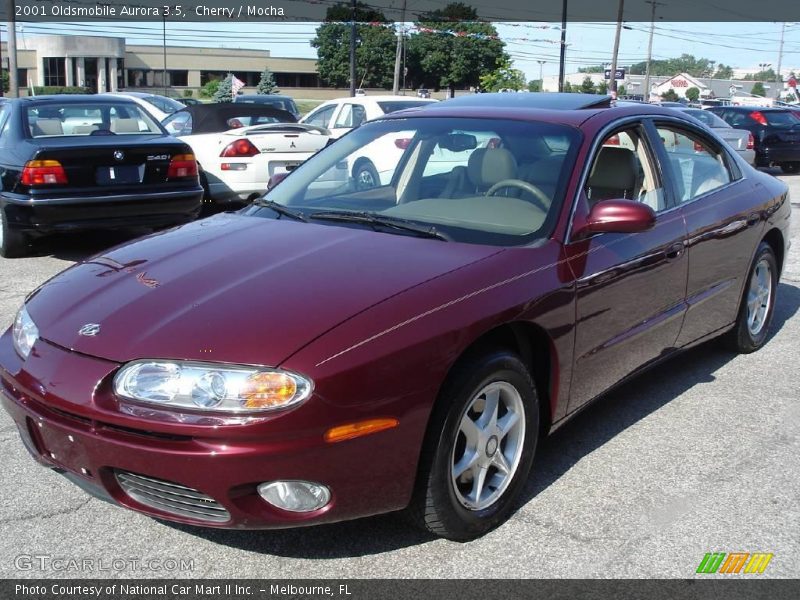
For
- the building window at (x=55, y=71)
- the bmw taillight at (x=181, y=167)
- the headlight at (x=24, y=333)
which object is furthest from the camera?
the building window at (x=55, y=71)

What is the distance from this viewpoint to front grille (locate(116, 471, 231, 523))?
8.63 ft

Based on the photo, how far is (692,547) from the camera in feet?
9.99

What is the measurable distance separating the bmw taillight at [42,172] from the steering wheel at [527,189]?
16.5ft

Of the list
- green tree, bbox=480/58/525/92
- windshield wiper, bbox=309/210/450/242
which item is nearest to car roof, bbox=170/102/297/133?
windshield wiper, bbox=309/210/450/242

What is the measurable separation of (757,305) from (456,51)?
82157mm

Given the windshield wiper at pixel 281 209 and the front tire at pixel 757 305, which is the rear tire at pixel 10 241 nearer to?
the windshield wiper at pixel 281 209

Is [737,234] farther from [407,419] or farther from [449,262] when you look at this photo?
[407,419]

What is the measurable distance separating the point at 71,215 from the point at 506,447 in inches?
218

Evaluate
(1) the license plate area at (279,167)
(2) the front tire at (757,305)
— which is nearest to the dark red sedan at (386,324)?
(2) the front tire at (757,305)

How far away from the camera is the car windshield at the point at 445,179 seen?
3566 millimetres

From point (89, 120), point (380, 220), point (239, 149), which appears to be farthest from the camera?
point (239, 149)

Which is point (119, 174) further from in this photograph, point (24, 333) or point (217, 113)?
point (24, 333)

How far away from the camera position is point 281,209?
3.97 meters

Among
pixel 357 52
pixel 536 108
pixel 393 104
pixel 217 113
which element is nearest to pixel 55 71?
pixel 357 52
